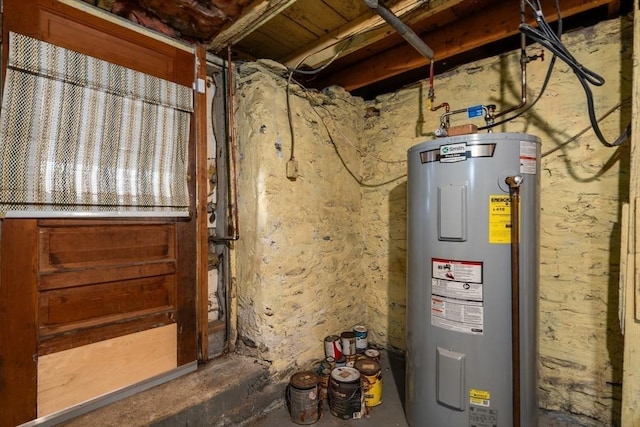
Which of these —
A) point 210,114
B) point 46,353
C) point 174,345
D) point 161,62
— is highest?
point 161,62

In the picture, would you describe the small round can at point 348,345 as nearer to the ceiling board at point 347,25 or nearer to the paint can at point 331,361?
the paint can at point 331,361

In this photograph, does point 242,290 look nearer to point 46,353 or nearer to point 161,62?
point 46,353

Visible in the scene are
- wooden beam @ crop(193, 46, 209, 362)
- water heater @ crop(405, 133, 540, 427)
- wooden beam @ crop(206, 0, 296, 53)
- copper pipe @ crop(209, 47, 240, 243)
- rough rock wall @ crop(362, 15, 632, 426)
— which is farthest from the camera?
copper pipe @ crop(209, 47, 240, 243)

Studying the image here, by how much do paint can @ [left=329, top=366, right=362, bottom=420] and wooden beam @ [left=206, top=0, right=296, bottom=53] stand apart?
1915mm

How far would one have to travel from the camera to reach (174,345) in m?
1.63

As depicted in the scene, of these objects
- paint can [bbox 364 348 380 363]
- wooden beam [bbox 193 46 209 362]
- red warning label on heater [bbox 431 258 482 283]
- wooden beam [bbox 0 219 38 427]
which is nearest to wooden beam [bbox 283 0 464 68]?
wooden beam [bbox 193 46 209 362]

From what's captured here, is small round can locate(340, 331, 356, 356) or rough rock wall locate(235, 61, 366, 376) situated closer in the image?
rough rock wall locate(235, 61, 366, 376)

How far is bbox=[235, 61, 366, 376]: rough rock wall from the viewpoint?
1.82 meters

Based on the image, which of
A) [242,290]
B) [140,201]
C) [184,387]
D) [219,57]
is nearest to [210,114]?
[219,57]

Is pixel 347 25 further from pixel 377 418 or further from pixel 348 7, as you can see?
pixel 377 418

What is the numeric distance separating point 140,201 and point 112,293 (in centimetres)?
45

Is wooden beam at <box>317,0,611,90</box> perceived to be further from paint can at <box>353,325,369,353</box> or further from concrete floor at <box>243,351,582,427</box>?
→ concrete floor at <box>243,351,582,427</box>

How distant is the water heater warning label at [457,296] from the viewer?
1.30m

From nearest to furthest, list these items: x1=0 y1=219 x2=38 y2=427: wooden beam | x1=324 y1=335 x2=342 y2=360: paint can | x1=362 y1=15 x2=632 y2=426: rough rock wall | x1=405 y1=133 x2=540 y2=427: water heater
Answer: x1=0 y1=219 x2=38 y2=427: wooden beam → x1=405 y1=133 x2=540 y2=427: water heater → x1=362 y1=15 x2=632 y2=426: rough rock wall → x1=324 y1=335 x2=342 y2=360: paint can
